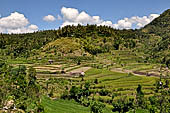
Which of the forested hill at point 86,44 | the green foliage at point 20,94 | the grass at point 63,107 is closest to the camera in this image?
the green foliage at point 20,94

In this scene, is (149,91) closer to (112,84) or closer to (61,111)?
(112,84)

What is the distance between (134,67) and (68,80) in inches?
1388

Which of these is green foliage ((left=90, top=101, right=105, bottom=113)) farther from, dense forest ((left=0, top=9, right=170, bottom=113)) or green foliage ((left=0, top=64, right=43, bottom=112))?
green foliage ((left=0, top=64, right=43, bottom=112))

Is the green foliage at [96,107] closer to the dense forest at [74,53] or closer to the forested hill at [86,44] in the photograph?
the dense forest at [74,53]

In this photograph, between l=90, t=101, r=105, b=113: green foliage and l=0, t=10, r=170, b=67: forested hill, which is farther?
l=0, t=10, r=170, b=67: forested hill

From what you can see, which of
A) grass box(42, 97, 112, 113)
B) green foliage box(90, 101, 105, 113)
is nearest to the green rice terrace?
grass box(42, 97, 112, 113)

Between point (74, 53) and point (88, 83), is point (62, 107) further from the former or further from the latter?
point (74, 53)

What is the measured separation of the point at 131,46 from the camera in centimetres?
13425

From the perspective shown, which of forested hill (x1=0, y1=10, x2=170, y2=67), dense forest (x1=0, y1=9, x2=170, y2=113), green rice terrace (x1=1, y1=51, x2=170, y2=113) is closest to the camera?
dense forest (x1=0, y1=9, x2=170, y2=113)

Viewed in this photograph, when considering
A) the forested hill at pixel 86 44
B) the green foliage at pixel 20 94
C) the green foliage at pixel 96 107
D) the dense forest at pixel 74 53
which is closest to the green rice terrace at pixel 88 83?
the green foliage at pixel 96 107

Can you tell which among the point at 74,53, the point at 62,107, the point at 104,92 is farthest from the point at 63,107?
the point at 74,53

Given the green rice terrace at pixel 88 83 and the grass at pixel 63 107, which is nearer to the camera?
the grass at pixel 63 107

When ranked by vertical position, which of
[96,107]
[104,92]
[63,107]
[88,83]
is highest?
[88,83]

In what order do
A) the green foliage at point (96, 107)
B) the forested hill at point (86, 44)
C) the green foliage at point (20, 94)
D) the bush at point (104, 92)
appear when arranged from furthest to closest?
the forested hill at point (86, 44), the bush at point (104, 92), the green foliage at point (96, 107), the green foliage at point (20, 94)
